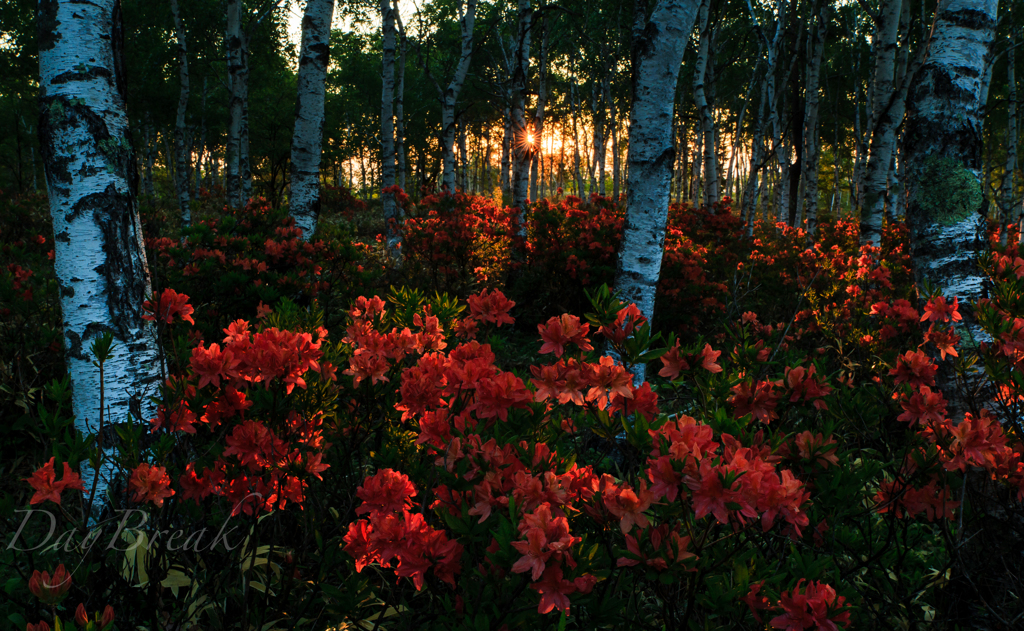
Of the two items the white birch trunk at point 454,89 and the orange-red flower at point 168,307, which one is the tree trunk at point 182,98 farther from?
the orange-red flower at point 168,307

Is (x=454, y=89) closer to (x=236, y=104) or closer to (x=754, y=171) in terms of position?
(x=236, y=104)

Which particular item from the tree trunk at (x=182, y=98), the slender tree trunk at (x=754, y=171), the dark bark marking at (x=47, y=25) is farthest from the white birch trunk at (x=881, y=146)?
the tree trunk at (x=182, y=98)

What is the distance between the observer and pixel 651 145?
11.5 ft

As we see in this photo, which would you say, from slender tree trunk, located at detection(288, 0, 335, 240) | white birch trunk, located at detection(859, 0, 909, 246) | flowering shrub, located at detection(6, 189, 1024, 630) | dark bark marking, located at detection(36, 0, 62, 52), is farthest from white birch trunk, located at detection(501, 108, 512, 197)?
flowering shrub, located at detection(6, 189, 1024, 630)

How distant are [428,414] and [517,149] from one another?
8022 mm

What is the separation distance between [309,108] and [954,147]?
18.0 ft

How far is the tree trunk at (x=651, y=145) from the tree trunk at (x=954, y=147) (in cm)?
139

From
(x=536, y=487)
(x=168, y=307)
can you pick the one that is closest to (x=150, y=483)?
(x=168, y=307)

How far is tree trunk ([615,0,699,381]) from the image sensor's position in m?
3.40

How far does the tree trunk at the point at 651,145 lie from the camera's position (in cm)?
340

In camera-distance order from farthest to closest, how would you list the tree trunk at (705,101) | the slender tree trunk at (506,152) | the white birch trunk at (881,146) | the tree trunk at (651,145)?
the slender tree trunk at (506,152), the tree trunk at (705,101), the white birch trunk at (881,146), the tree trunk at (651,145)

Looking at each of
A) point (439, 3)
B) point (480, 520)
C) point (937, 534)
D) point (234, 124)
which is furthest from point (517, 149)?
point (439, 3)

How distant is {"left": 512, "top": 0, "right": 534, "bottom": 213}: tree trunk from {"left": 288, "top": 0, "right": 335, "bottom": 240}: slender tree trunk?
138 inches

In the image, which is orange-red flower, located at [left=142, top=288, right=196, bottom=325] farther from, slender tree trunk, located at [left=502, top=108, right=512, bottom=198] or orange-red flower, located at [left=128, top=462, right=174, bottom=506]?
slender tree trunk, located at [left=502, top=108, right=512, bottom=198]
